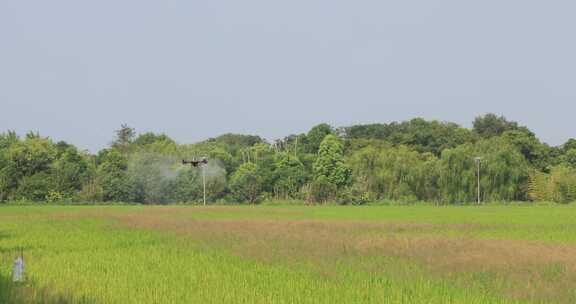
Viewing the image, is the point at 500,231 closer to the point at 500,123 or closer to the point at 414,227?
the point at 414,227

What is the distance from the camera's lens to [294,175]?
6175 cm

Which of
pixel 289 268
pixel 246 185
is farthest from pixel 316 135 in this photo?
pixel 289 268

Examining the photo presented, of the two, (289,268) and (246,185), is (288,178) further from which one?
(289,268)

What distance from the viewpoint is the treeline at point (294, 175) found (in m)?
57.1

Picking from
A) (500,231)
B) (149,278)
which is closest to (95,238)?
(149,278)

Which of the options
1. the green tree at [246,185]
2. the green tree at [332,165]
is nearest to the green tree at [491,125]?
the green tree at [332,165]

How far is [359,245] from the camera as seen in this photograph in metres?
15.6

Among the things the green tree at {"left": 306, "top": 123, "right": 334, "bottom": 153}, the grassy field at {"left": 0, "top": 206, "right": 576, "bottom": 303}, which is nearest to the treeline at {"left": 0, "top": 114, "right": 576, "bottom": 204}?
the green tree at {"left": 306, "top": 123, "right": 334, "bottom": 153}

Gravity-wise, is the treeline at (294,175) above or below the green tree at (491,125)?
below

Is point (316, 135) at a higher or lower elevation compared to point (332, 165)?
higher

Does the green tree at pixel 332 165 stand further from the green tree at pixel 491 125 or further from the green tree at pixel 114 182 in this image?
the green tree at pixel 491 125

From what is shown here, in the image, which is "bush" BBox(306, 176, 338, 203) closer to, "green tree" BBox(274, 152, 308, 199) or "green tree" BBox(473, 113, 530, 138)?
"green tree" BBox(274, 152, 308, 199)

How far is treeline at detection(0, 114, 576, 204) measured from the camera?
57062 millimetres

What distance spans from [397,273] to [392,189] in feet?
164
